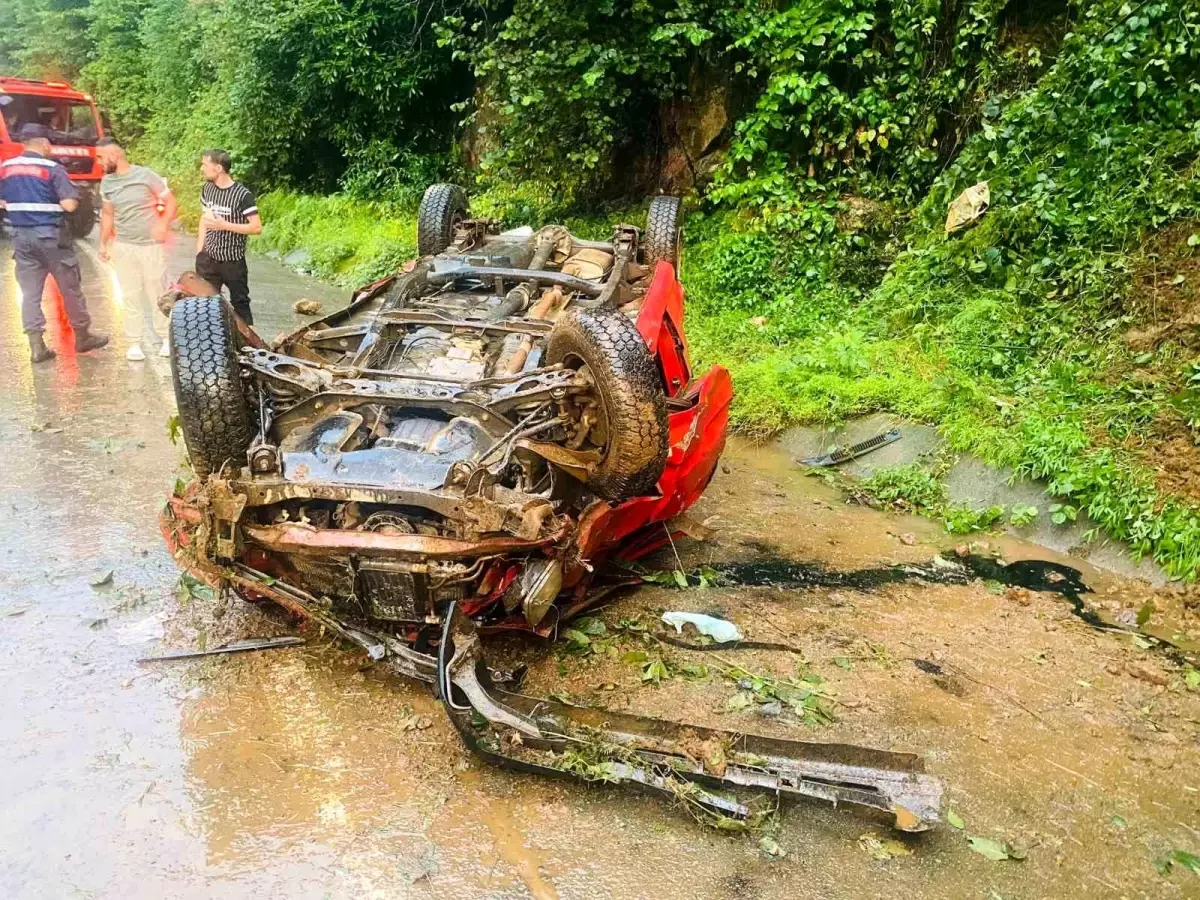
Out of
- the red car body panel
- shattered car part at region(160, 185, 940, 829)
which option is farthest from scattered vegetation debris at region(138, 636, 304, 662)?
the red car body panel

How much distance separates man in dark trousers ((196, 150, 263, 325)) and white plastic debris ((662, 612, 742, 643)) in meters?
4.82

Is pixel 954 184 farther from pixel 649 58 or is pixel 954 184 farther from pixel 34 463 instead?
pixel 34 463

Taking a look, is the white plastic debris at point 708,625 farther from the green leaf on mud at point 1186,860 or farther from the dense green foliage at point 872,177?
the dense green foliage at point 872,177

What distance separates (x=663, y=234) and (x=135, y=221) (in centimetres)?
452

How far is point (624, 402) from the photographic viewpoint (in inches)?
143

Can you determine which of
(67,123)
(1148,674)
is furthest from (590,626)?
(67,123)

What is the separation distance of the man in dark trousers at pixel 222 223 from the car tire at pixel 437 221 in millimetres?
1328

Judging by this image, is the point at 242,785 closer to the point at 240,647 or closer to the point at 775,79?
the point at 240,647

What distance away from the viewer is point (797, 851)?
2949 mm

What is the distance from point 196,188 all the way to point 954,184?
16.8 meters

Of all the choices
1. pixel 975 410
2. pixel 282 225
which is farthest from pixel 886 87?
pixel 282 225

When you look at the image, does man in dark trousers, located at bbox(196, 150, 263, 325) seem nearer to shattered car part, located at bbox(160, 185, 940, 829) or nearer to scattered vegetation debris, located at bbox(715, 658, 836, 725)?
shattered car part, located at bbox(160, 185, 940, 829)

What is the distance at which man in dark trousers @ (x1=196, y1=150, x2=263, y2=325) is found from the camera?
693 cm

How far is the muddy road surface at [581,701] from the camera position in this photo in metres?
2.84
